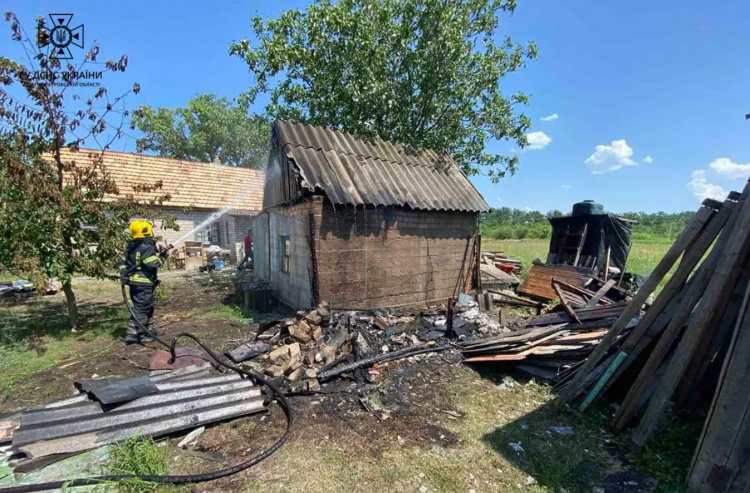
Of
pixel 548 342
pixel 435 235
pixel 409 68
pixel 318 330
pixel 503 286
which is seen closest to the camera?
pixel 548 342

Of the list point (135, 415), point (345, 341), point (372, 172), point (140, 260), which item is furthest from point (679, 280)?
point (140, 260)

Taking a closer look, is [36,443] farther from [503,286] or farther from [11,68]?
[503,286]

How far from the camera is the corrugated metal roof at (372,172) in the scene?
23.0ft

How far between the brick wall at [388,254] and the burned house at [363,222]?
2 centimetres

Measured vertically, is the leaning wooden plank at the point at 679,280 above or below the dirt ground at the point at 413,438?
above

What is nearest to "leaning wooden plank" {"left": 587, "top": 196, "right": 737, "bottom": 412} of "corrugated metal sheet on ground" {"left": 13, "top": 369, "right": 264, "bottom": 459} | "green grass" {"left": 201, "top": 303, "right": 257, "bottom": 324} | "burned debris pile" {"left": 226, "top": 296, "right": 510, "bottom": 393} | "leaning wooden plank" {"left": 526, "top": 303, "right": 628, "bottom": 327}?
"leaning wooden plank" {"left": 526, "top": 303, "right": 628, "bottom": 327}

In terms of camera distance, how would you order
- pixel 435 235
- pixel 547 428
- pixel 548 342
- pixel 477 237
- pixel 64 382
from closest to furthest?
pixel 547 428 < pixel 64 382 < pixel 548 342 < pixel 435 235 < pixel 477 237

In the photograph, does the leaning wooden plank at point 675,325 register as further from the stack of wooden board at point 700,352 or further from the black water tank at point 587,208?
the black water tank at point 587,208

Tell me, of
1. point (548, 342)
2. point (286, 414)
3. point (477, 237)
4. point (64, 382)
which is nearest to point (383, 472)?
point (286, 414)

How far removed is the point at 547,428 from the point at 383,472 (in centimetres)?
204

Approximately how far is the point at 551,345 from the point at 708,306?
2353 mm

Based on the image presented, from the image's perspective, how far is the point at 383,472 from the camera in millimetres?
2986

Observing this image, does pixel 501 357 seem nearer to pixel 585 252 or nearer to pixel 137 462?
pixel 137 462

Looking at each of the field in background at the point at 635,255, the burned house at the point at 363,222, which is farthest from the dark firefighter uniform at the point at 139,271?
the field in background at the point at 635,255
